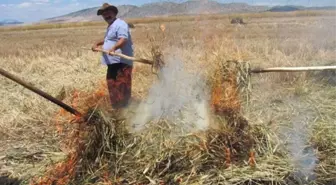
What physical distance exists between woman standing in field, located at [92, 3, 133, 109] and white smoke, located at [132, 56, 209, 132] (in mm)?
470

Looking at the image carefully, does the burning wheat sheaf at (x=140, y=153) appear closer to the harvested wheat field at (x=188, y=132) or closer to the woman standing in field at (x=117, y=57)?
the harvested wheat field at (x=188, y=132)

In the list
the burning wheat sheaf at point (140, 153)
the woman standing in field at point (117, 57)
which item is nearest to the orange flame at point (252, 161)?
the burning wheat sheaf at point (140, 153)

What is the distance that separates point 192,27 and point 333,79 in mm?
2333

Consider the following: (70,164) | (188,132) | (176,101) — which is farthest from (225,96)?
→ (70,164)

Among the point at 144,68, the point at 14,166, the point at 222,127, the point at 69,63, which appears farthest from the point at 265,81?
the point at 69,63

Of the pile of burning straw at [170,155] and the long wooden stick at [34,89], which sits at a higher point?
the long wooden stick at [34,89]

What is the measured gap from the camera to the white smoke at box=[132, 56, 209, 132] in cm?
448

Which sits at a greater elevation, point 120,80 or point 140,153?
point 120,80

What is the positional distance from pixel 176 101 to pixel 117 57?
4.11 ft

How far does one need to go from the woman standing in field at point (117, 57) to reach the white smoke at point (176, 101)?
470 millimetres

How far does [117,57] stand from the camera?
573 cm

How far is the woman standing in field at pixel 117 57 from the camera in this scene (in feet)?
18.6

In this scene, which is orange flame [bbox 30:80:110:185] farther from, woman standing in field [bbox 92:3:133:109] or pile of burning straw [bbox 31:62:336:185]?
woman standing in field [bbox 92:3:133:109]

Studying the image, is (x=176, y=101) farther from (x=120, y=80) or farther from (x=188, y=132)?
(x=120, y=80)
